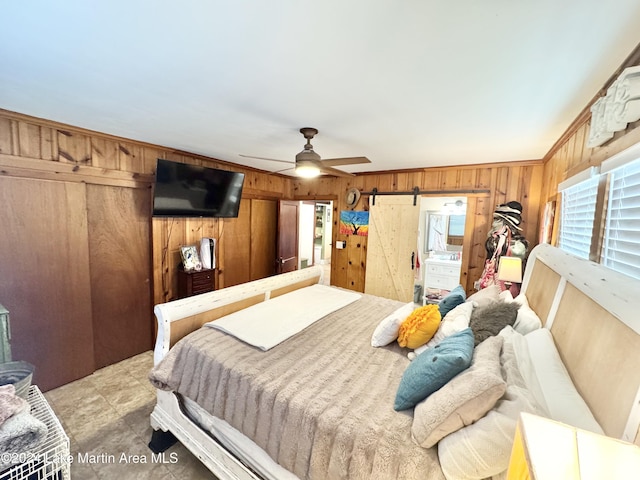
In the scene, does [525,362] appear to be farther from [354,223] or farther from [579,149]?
[354,223]

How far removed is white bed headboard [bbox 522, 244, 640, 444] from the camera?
2.54 feet

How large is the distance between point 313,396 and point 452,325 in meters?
0.94

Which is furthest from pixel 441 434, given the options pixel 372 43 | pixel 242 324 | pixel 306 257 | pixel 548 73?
pixel 306 257

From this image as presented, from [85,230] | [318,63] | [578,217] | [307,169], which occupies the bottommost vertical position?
[85,230]

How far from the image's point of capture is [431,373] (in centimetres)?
117

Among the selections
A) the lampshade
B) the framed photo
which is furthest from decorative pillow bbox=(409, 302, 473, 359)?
the framed photo

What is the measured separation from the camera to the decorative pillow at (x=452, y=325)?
5.37 ft

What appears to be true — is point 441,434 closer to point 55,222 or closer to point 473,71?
point 473,71

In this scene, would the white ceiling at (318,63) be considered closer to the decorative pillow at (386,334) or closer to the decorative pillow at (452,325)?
the decorative pillow at (452,325)

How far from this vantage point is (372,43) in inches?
44.3

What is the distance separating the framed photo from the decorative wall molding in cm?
369

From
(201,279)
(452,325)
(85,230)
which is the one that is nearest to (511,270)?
(452,325)

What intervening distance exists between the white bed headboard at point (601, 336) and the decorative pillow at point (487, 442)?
205 mm

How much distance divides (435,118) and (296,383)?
1936mm
